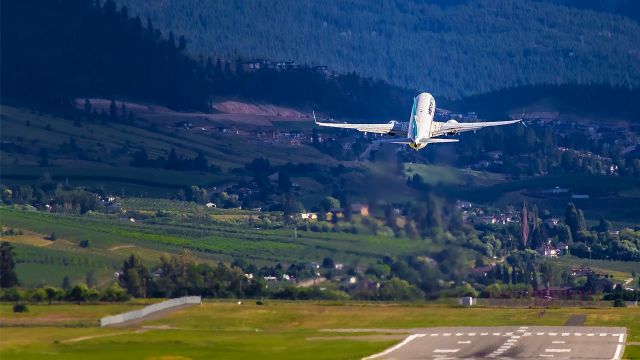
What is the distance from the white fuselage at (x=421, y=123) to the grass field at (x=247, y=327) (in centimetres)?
1102

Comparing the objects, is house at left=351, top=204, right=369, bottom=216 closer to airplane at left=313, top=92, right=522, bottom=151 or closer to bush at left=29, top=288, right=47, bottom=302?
airplane at left=313, top=92, right=522, bottom=151

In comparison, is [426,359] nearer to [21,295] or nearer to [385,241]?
[385,241]

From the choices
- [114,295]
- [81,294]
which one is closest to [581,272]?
[114,295]

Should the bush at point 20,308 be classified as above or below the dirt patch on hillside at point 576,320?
above

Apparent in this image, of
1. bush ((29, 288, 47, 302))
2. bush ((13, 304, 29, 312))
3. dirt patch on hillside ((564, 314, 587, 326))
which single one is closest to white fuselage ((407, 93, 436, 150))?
dirt patch on hillside ((564, 314, 587, 326))

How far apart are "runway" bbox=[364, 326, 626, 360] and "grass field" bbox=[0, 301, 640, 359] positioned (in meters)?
1.66

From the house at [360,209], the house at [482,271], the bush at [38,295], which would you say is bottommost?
the bush at [38,295]

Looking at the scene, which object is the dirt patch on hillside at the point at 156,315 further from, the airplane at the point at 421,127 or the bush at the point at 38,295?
Result: the airplane at the point at 421,127

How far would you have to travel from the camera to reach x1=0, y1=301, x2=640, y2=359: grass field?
448 feet

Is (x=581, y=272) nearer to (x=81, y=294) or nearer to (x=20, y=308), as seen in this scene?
(x=81, y=294)

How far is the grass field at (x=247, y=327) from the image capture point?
136500 millimetres

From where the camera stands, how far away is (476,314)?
531 ft

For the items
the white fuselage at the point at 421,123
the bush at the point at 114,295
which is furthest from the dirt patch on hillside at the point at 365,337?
the bush at the point at 114,295

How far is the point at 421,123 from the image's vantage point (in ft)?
543
